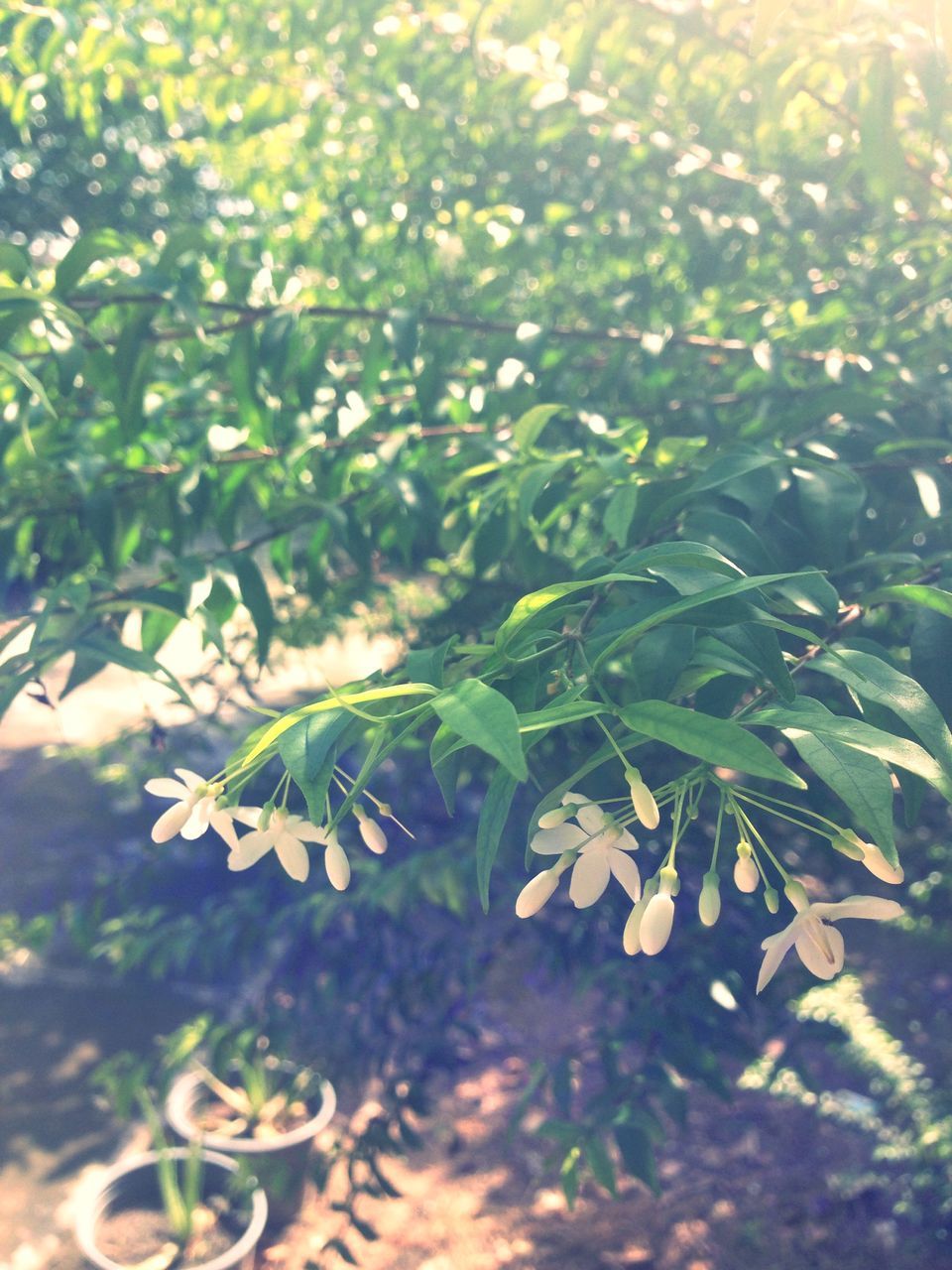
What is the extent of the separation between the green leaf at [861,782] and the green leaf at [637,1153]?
3.31 feet

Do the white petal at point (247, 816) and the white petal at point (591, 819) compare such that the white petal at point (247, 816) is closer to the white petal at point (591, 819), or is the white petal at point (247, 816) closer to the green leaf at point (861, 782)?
the white petal at point (591, 819)

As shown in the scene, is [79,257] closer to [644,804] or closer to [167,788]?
[167,788]

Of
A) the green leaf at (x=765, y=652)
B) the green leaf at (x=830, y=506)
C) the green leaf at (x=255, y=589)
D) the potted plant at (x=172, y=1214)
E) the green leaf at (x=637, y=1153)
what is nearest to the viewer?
the green leaf at (x=765, y=652)

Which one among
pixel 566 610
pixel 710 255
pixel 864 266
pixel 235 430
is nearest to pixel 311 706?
pixel 566 610

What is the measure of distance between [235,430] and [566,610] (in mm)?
772

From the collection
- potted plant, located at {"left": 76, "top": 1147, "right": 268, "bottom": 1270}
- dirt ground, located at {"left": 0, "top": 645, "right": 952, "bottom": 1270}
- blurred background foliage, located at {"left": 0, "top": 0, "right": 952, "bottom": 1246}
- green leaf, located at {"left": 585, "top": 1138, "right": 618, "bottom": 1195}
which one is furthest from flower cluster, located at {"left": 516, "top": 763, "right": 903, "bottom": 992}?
potted plant, located at {"left": 76, "top": 1147, "right": 268, "bottom": 1270}

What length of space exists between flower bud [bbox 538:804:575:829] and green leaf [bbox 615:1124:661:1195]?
3.19 feet

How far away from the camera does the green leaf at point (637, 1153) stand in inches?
53.1

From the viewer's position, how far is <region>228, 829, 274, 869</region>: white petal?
69 centimetres

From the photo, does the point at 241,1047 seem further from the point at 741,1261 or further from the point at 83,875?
the point at 83,875

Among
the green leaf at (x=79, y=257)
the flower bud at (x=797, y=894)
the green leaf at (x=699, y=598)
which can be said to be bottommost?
the flower bud at (x=797, y=894)

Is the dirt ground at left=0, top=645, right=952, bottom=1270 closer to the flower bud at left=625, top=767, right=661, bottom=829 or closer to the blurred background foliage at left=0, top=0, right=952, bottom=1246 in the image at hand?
the blurred background foliage at left=0, top=0, right=952, bottom=1246

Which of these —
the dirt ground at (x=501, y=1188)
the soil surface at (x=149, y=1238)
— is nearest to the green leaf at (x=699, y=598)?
the dirt ground at (x=501, y=1188)

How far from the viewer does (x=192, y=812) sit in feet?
2.20
